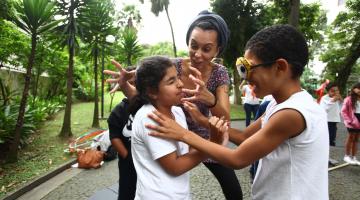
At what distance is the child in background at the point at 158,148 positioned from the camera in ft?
5.09

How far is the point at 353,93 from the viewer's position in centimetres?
609

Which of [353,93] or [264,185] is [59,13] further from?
[264,185]

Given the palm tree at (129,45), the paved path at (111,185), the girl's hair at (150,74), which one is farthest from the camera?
the palm tree at (129,45)

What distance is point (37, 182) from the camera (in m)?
5.06

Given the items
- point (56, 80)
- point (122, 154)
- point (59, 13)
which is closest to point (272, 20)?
point (56, 80)

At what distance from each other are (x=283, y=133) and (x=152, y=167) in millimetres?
703

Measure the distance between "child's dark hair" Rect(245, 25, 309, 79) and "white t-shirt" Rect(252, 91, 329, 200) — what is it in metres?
0.16

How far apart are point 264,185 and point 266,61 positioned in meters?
0.60

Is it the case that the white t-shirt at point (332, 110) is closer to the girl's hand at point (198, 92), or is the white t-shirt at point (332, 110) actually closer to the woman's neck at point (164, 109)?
the girl's hand at point (198, 92)

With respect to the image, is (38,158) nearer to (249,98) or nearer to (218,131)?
(218,131)

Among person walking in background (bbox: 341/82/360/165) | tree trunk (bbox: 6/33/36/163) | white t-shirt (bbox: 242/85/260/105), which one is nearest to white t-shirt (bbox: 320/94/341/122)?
person walking in background (bbox: 341/82/360/165)

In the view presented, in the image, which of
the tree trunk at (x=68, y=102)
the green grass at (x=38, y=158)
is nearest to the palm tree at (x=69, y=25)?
the tree trunk at (x=68, y=102)

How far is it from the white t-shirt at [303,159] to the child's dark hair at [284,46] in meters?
0.16

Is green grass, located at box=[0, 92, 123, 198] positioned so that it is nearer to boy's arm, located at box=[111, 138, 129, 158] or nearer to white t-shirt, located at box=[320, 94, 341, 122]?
boy's arm, located at box=[111, 138, 129, 158]
